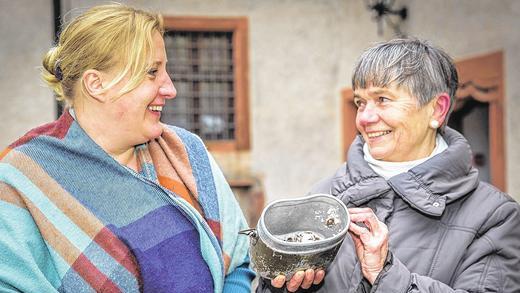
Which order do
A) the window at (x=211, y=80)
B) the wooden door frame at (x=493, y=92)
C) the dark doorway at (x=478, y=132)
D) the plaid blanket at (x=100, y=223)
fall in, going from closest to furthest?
the plaid blanket at (x=100, y=223)
the wooden door frame at (x=493, y=92)
the dark doorway at (x=478, y=132)
the window at (x=211, y=80)

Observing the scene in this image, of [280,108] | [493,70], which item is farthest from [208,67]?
[493,70]

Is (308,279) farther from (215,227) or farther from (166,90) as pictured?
(166,90)

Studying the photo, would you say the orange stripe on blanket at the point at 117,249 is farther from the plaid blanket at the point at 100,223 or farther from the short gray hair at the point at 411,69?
the short gray hair at the point at 411,69

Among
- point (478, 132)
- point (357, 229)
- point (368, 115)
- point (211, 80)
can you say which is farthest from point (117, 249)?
point (211, 80)

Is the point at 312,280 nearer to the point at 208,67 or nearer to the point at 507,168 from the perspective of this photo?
the point at 507,168

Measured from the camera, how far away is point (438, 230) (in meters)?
1.81

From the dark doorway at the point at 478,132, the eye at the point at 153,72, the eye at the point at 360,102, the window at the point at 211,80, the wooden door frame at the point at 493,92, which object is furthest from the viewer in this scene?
the window at the point at 211,80

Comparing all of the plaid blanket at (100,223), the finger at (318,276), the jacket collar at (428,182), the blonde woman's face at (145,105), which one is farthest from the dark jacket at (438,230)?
the blonde woman's face at (145,105)

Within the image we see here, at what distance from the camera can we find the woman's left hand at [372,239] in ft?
5.55

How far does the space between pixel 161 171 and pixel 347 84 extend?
583 cm

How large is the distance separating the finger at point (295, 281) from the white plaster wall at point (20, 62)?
624cm

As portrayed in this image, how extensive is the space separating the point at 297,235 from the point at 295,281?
136 millimetres

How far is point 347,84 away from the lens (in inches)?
299

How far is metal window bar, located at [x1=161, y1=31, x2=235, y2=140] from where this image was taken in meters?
7.69
